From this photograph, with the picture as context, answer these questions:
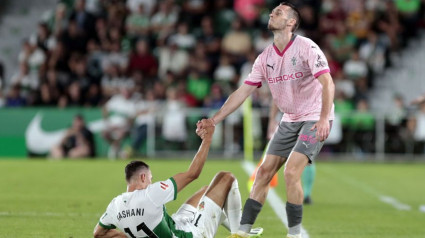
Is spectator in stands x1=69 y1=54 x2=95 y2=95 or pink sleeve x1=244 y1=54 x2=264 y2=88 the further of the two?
spectator in stands x1=69 y1=54 x2=95 y2=95

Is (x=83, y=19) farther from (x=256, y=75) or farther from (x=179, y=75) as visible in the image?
(x=256, y=75)

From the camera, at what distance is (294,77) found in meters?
8.94

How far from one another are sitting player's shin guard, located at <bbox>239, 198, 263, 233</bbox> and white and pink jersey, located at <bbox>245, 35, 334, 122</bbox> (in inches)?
37.6

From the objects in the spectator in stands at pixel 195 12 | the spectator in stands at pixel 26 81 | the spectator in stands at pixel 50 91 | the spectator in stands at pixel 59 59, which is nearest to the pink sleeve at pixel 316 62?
the spectator in stands at pixel 50 91

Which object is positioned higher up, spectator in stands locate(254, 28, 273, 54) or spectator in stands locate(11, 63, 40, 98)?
spectator in stands locate(254, 28, 273, 54)

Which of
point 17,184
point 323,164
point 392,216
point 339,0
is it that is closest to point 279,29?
point 392,216

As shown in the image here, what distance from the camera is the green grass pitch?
33.4 feet

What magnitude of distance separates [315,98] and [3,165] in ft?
42.2

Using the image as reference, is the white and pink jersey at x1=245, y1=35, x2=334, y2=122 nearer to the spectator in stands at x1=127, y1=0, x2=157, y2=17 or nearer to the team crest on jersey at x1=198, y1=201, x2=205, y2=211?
the team crest on jersey at x1=198, y1=201, x2=205, y2=211

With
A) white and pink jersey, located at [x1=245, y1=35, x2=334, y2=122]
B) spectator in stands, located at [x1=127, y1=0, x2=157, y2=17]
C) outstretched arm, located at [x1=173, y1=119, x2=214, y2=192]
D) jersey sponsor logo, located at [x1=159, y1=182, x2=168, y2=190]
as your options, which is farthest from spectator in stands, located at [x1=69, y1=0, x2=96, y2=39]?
jersey sponsor logo, located at [x1=159, y1=182, x2=168, y2=190]

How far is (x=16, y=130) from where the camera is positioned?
78.3 ft

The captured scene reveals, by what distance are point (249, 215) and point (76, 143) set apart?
51.1ft

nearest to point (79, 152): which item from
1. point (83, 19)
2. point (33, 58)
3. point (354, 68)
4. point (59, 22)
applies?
point (33, 58)

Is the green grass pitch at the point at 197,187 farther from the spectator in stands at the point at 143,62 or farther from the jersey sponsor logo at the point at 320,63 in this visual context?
the spectator in stands at the point at 143,62
